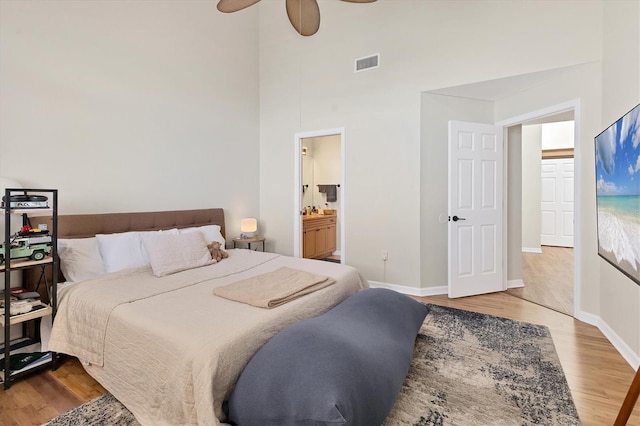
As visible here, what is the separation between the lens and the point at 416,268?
386 centimetres

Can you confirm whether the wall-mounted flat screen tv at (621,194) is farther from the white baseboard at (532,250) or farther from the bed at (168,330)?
the white baseboard at (532,250)

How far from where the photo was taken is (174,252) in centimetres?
285

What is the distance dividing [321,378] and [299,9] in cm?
265

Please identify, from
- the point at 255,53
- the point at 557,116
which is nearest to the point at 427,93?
the point at 557,116

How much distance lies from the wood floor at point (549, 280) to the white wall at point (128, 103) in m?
3.99

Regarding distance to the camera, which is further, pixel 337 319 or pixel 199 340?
pixel 337 319

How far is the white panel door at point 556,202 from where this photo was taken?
22.6ft

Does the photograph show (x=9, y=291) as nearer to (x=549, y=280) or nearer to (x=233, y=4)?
(x=233, y=4)

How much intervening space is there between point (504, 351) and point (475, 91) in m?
Result: 2.80

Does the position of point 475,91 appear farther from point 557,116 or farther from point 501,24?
point 557,116

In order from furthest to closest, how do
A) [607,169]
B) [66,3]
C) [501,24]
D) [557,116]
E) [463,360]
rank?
[557,116]
[501,24]
[66,3]
[463,360]
[607,169]

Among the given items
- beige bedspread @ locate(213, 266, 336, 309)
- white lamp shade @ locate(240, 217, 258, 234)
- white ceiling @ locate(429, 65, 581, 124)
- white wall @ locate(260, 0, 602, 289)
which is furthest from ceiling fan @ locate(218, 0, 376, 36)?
white lamp shade @ locate(240, 217, 258, 234)

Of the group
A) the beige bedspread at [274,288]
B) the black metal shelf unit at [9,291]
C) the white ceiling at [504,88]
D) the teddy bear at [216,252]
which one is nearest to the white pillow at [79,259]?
the black metal shelf unit at [9,291]

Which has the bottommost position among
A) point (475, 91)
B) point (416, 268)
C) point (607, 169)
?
point (416, 268)
